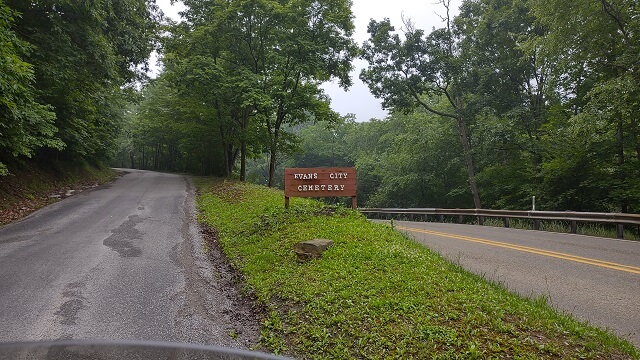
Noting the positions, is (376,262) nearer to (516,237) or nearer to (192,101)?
(516,237)

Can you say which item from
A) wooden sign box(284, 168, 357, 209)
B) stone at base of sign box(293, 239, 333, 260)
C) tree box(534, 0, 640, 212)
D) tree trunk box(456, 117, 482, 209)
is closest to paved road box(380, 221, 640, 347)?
stone at base of sign box(293, 239, 333, 260)

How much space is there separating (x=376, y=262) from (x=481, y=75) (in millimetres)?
18885

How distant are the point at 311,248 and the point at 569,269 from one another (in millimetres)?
4324

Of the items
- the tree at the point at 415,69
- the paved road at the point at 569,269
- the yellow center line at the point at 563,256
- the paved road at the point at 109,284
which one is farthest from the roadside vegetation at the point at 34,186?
the tree at the point at 415,69

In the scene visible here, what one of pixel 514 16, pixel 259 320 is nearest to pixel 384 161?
pixel 514 16

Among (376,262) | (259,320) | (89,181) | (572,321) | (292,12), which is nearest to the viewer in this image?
(572,321)

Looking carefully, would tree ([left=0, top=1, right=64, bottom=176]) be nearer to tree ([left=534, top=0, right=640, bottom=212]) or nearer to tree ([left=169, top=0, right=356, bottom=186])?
tree ([left=169, top=0, right=356, bottom=186])

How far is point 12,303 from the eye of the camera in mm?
4520

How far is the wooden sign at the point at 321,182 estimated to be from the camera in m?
8.90

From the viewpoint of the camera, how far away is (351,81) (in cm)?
1995

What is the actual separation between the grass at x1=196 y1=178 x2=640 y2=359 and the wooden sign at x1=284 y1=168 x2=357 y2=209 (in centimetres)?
213

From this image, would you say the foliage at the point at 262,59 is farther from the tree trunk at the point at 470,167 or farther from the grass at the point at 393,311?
the grass at the point at 393,311

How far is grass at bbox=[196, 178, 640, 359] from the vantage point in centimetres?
327

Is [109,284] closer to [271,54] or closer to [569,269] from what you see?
[569,269]
